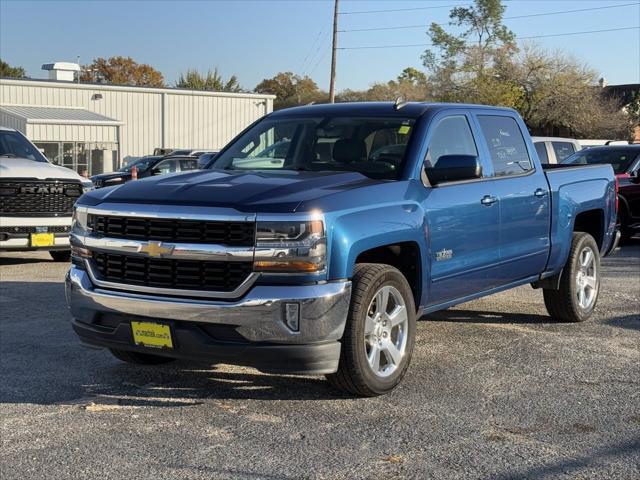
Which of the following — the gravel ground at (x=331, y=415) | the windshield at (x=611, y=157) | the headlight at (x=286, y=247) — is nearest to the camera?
the gravel ground at (x=331, y=415)

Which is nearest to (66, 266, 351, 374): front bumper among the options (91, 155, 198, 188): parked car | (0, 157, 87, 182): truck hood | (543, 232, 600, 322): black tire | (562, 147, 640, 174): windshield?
(543, 232, 600, 322): black tire

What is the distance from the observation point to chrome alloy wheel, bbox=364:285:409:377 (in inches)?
210

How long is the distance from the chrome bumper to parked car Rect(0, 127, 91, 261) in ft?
22.9

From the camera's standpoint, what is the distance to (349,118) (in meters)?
6.48

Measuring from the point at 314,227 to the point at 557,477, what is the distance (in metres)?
1.83

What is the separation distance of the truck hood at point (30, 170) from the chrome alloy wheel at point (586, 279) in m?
7.16

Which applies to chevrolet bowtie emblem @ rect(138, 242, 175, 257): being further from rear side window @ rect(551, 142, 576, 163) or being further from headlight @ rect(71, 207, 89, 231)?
rear side window @ rect(551, 142, 576, 163)

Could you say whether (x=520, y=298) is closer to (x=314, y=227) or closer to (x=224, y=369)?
(x=224, y=369)

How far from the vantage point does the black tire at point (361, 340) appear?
16.6 ft

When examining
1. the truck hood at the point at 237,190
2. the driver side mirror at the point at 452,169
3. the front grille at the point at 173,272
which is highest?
the driver side mirror at the point at 452,169

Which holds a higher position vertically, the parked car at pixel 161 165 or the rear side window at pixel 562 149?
the rear side window at pixel 562 149

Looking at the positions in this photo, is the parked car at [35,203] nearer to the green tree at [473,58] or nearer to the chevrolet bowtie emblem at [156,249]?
the chevrolet bowtie emblem at [156,249]

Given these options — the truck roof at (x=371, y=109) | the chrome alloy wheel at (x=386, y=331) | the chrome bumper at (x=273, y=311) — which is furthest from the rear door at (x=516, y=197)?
the chrome bumper at (x=273, y=311)

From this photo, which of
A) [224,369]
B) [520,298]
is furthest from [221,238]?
[520,298]
